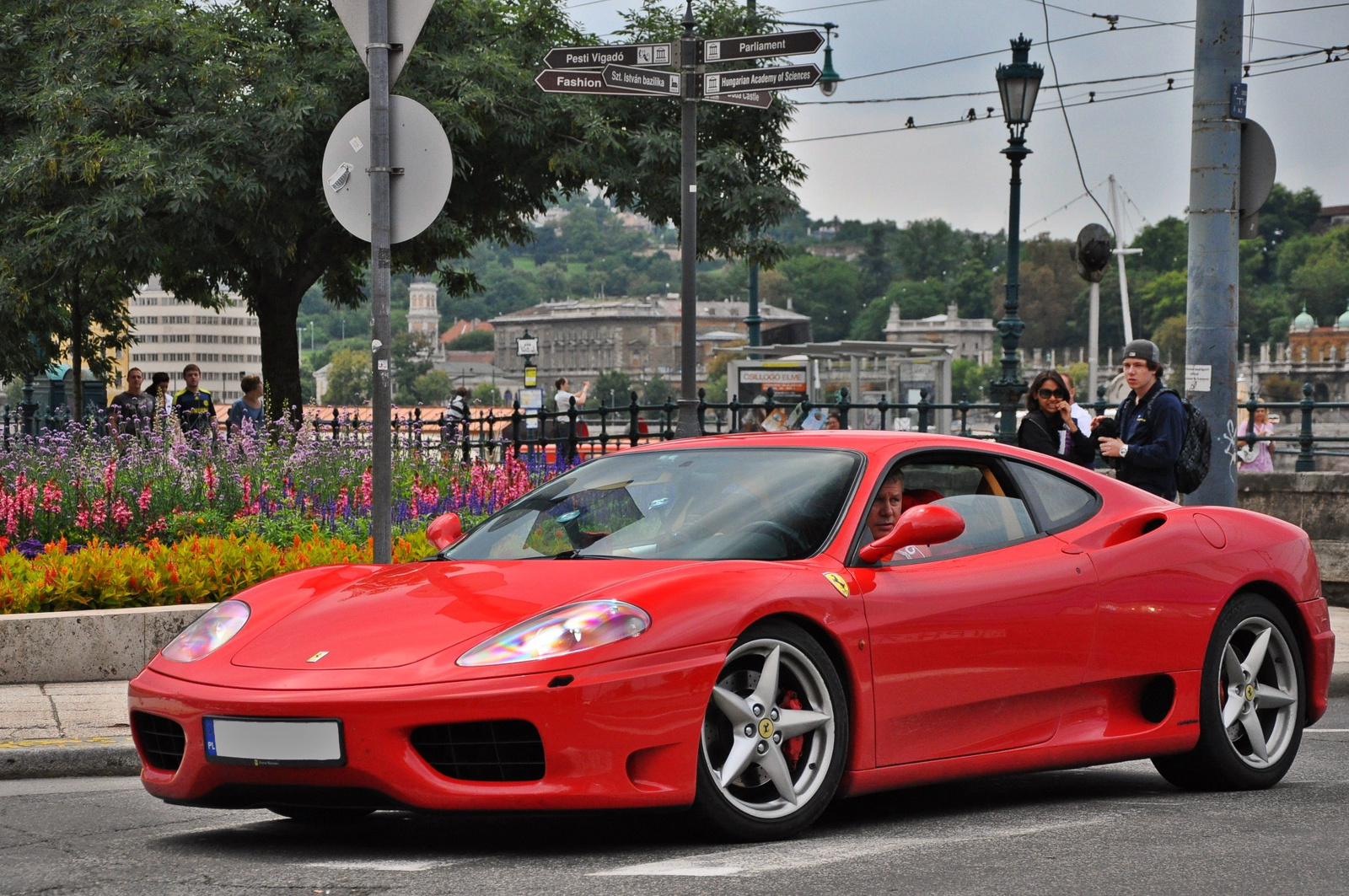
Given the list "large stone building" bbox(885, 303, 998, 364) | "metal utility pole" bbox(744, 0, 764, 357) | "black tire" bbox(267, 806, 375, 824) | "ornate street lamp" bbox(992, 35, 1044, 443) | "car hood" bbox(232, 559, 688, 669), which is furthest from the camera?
"large stone building" bbox(885, 303, 998, 364)

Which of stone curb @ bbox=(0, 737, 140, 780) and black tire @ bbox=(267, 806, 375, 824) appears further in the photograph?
stone curb @ bbox=(0, 737, 140, 780)

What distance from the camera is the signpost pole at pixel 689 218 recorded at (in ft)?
40.3

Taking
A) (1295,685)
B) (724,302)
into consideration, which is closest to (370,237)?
(1295,685)

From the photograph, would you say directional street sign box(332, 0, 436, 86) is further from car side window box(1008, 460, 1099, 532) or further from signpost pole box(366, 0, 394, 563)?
car side window box(1008, 460, 1099, 532)

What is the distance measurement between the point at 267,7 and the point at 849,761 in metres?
18.2

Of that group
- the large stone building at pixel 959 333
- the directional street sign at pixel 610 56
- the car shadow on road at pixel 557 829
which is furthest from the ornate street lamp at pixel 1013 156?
the large stone building at pixel 959 333

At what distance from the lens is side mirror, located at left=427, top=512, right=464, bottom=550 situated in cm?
609

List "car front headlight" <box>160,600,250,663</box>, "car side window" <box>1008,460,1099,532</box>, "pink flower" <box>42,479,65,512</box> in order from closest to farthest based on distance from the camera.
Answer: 1. "car front headlight" <box>160,600,250,663</box>
2. "car side window" <box>1008,460,1099,532</box>
3. "pink flower" <box>42,479,65,512</box>

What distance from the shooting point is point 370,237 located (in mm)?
7301

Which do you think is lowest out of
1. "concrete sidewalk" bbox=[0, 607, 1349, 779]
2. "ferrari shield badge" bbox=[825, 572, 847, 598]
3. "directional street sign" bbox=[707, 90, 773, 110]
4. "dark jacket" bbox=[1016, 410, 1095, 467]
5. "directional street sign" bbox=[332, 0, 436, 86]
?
"concrete sidewalk" bbox=[0, 607, 1349, 779]

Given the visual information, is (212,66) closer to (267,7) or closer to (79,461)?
(267,7)

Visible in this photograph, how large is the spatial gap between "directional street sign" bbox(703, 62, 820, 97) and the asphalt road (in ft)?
22.2

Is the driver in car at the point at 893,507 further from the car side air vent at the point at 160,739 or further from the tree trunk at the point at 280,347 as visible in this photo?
the tree trunk at the point at 280,347

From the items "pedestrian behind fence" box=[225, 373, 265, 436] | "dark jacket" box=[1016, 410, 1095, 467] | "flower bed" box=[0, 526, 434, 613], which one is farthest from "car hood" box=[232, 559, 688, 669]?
"pedestrian behind fence" box=[225, 373, 265, 436]
